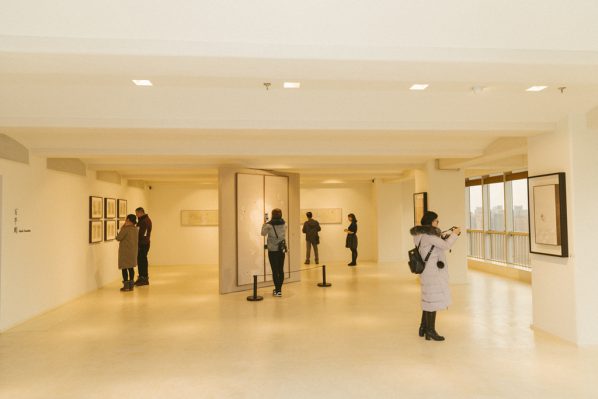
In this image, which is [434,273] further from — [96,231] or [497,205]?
[497,205]

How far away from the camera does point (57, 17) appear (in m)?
3.23

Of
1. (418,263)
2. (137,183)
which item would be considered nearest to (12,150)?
(418,263)

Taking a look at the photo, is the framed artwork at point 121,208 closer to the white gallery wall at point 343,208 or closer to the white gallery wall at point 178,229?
the white gallery wall at point 178,229

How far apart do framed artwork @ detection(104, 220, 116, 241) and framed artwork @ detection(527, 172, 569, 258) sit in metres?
9.57

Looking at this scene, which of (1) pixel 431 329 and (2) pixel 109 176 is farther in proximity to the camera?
(2) pixel 109 176

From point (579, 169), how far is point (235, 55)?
188 inches

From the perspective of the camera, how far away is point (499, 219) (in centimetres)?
1364

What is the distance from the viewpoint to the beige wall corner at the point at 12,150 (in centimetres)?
677

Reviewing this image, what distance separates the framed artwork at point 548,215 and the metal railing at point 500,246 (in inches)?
236

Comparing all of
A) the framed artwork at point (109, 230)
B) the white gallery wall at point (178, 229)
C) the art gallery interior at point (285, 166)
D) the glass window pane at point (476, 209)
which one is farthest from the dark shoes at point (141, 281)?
the glass window pane at point (476, 209)

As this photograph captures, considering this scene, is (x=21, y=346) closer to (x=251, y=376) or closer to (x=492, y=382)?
(x=251, y=376)

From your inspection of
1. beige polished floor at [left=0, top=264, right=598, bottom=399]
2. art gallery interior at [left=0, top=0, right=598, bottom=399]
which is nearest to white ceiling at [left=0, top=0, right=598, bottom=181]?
art gallery interior at [left=0, top=0, right=598, bottom=399]

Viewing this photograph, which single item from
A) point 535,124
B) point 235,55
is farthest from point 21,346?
point 535,124

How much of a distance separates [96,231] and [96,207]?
1.87ft
